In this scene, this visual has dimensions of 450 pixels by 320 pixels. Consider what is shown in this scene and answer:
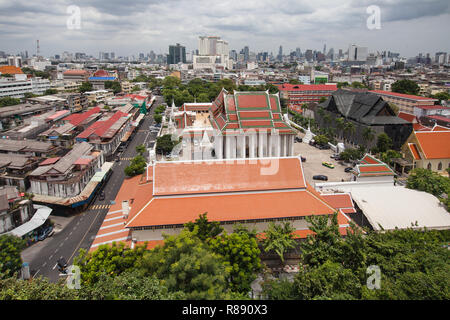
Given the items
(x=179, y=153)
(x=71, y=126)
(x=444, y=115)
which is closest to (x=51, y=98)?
(x=71, y=126)

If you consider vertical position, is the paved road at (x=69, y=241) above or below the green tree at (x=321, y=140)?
below

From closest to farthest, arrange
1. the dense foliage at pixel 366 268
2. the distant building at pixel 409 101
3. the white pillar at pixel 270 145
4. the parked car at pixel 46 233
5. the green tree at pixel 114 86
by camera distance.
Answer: the dense foliage at pixel 366 268 < the parked car at pixel 46 233 < the white pillar at pixel 270 145 < the distant building at pixel 409 101 < the green tree at pixel 114 86

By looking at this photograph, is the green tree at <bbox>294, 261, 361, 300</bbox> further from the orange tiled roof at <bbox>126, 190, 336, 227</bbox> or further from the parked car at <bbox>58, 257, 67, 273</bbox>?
the parked car at <bbox>58, 257, 67, 273</bbox>

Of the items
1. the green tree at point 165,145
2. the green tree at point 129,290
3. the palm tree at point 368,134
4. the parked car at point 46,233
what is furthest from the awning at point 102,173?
the palm tree at point 368,134

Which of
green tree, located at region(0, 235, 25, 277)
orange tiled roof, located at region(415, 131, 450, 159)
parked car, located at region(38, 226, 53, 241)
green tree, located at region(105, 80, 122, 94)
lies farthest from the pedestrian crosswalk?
green tree, located at region(105, 80, 122, 94)

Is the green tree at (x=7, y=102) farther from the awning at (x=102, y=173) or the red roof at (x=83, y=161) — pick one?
the red roof at (x=83, y=161)

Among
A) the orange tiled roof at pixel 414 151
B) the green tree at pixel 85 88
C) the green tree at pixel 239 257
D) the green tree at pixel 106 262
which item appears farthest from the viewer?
the green tree at pixel 85 88
